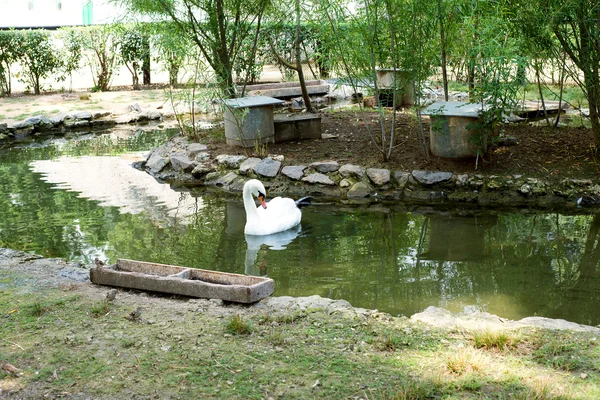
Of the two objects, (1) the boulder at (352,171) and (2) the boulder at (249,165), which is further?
(2) the boulder at (249,165)

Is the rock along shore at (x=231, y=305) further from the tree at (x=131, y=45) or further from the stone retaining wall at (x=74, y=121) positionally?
the tree at (x=131, y=45)

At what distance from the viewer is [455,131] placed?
984cm

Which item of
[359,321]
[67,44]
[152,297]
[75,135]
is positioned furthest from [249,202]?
[67,44]

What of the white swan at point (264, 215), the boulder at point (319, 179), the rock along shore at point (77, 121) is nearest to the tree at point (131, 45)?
the rock along shore at point (77, 121)

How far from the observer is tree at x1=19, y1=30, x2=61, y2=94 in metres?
19.1

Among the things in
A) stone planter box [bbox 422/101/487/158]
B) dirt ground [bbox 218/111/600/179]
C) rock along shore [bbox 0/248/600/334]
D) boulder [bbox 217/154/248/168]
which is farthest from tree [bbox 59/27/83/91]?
rock along shore [bbox 0/248/600/334]

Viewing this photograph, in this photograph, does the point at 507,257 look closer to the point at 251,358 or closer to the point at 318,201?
the point at 318,201

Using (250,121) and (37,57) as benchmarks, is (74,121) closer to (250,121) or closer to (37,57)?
(37,57)

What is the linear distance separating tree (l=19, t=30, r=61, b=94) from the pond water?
376 inches

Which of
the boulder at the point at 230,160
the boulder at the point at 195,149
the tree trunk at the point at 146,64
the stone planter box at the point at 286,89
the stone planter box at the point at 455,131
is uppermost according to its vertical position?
the tree trunk at the point at 146,64

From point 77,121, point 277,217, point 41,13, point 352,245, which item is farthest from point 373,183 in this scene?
point 41,13

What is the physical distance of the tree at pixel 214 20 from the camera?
11477mm

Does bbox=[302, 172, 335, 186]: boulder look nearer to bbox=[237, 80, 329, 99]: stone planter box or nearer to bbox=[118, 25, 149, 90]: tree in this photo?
bbox=[237, 80, 329, 99]: stone planter box

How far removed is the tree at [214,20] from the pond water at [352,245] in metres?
2.60
